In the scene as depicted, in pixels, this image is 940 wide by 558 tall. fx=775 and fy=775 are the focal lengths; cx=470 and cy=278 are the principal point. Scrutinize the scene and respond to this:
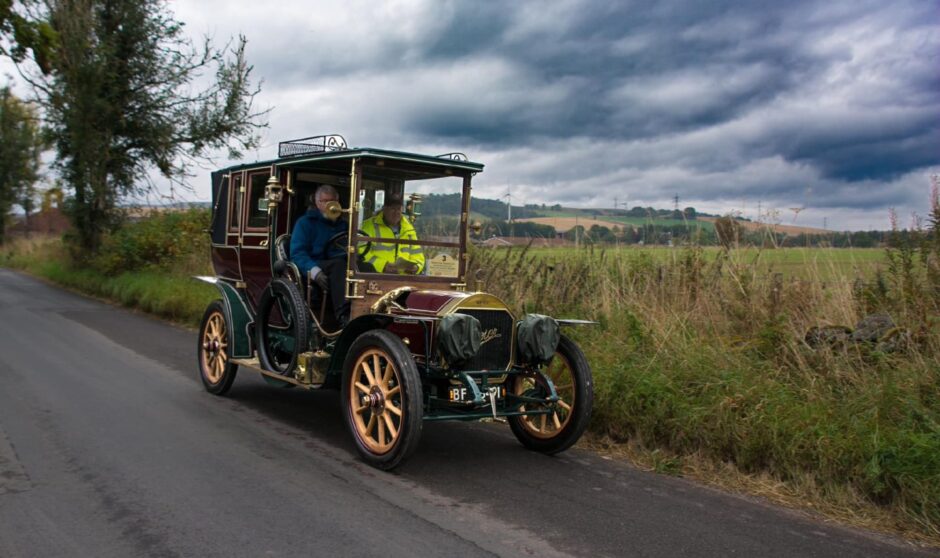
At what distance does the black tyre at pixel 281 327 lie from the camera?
6.61 meters

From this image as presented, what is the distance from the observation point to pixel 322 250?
7.05 m

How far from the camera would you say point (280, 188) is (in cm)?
712

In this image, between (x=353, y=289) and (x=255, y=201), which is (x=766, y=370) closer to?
(x=353, y=289)

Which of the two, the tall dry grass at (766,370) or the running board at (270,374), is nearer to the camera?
the tall dry grass at (766,370)

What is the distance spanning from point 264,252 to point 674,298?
438cm

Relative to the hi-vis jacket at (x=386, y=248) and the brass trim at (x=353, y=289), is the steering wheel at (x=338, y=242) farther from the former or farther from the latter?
the brass trim at (x=353, y=289)

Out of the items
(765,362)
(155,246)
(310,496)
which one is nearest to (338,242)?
(310,496)

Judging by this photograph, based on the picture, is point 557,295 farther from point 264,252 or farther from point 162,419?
point 162,419

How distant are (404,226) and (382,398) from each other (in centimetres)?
187

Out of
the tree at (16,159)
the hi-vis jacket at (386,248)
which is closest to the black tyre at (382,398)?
the hi-vis jacket at (386,248)

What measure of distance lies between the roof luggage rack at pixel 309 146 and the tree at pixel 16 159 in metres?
38.7

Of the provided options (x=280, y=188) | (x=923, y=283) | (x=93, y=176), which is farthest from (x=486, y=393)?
(x=93, y=176)

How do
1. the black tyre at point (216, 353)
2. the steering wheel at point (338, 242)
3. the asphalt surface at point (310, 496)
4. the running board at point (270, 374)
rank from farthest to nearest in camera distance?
the black tyre at point (216, 353) < the steering wheel at point (338, 242) < the running board at point (270, 374) < the asphalt surface at point (310, 496)

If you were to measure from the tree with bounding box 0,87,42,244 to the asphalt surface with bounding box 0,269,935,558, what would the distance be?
1557 inches
